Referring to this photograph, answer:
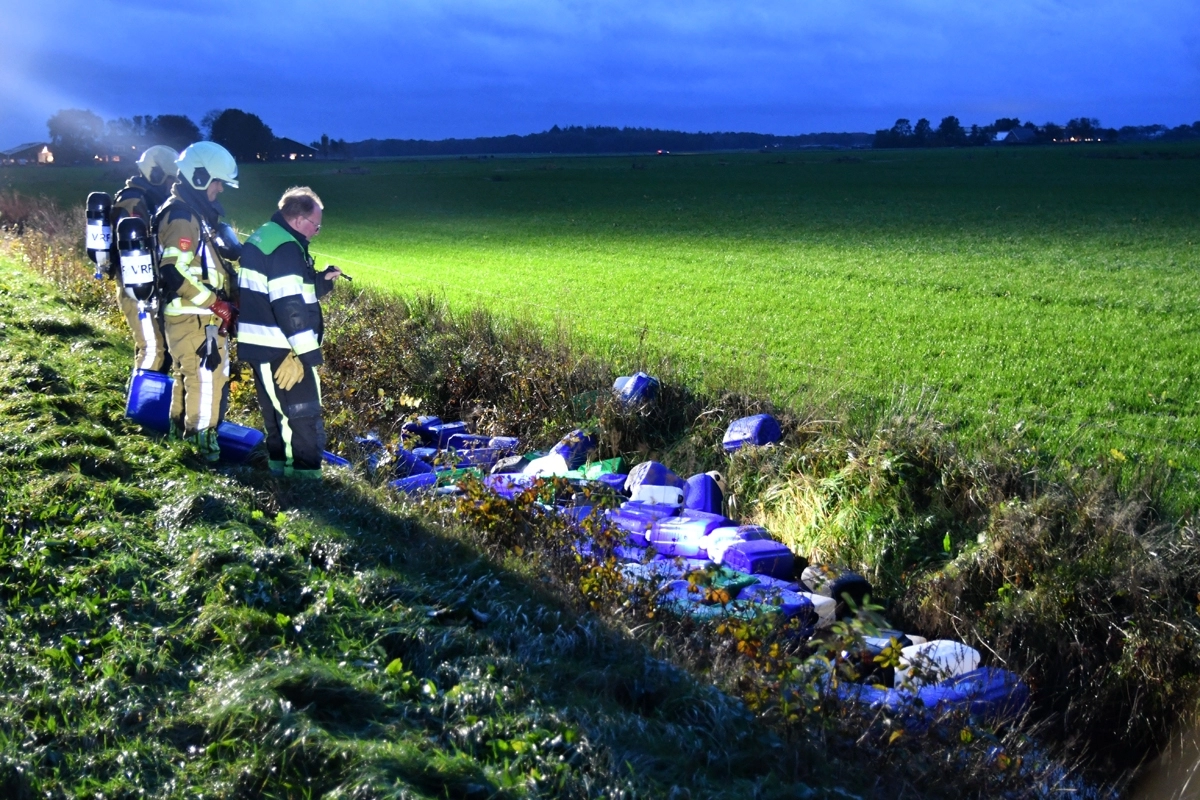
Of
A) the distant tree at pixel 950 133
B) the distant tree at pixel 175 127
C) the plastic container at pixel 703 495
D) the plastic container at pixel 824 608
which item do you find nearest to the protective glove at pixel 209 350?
the plastic container at pixel 703 495

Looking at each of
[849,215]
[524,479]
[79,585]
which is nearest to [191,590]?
[79,585]

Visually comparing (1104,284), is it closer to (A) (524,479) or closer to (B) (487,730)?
(A) (524,479)

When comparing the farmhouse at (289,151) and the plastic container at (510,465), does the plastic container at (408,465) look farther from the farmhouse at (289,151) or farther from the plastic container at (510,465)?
the farmhouse at (289,151)

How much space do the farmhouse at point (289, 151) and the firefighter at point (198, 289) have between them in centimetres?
9029

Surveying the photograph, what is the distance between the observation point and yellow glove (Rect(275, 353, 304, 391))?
652 cm

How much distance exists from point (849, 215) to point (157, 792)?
3133cm

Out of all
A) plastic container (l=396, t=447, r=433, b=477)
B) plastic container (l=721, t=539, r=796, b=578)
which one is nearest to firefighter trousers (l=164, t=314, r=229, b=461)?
plastic container (l=396, t=447, r=433, b=477)

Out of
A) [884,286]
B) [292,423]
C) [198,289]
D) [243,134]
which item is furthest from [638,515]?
[243,134]

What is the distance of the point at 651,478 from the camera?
311 inches

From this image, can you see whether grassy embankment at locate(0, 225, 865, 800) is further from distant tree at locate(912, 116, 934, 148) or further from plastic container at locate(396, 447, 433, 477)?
distant tree at locate(912, 116, 934, 148)

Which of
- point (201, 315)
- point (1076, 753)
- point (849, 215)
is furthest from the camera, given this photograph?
point (849, 215)

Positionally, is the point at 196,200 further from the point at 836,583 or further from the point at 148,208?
the point at 836,583

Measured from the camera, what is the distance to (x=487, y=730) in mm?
3719

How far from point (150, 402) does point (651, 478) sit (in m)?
3.75
